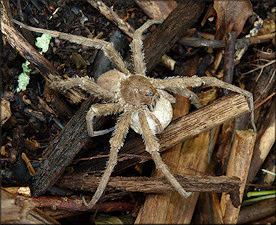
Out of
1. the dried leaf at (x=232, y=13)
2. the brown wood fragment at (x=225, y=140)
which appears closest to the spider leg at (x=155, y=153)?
the brown wood fragment at (x=225, y=140)

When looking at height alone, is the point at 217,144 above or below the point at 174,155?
below

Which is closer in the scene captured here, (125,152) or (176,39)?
(125,152)

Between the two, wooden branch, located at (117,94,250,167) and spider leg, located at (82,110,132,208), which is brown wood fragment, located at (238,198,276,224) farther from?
spider leg, located at (82,110,132,208)

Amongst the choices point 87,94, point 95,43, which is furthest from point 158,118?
point 95,43

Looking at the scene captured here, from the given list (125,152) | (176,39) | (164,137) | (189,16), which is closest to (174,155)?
(164,137)

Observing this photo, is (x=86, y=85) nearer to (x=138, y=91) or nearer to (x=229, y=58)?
(x=138, y=91)

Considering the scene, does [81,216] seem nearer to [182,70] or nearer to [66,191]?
[66,191]

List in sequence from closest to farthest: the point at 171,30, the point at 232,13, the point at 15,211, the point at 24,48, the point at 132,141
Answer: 1. the point at 15,211
2. the point at 24,48
3. the point at 132,141
4. the point at 171,30
5. the point at 232,13
